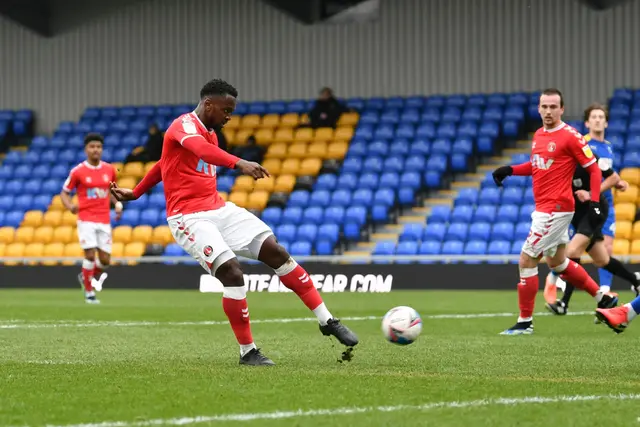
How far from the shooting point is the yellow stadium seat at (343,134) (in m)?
26.6

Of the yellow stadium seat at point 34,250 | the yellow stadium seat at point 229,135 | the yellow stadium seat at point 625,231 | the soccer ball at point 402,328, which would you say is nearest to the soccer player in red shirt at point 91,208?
the yellow stadium seat at point 34,250

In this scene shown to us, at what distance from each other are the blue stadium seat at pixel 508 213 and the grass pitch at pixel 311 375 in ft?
28.2

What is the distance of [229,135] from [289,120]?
1.39m

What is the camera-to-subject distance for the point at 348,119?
27.2 metres

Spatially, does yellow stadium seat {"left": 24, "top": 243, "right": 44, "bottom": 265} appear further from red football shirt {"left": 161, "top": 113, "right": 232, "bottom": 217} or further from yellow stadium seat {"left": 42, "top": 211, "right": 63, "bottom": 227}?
red football shirt {"left": 161, "top": 113, "right": 232, "bottom": 217}

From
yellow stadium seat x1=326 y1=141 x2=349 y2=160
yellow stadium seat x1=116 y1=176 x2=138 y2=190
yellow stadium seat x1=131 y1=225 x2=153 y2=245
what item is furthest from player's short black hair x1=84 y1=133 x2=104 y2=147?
yellow stadium seat x1=116 y1=176 x2=138 y2=190

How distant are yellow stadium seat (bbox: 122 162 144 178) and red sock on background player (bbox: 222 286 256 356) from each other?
18990 mm

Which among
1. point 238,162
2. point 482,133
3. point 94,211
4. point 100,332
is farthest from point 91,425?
point 482,133

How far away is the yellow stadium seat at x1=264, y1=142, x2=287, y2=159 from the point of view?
1048 inches

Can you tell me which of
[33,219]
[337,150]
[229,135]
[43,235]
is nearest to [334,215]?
[337,150]

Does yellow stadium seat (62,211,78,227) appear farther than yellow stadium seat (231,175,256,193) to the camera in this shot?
Yes

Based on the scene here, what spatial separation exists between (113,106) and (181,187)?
23.4 meters

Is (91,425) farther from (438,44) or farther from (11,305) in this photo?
(438,44)

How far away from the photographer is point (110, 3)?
31.8 meters
